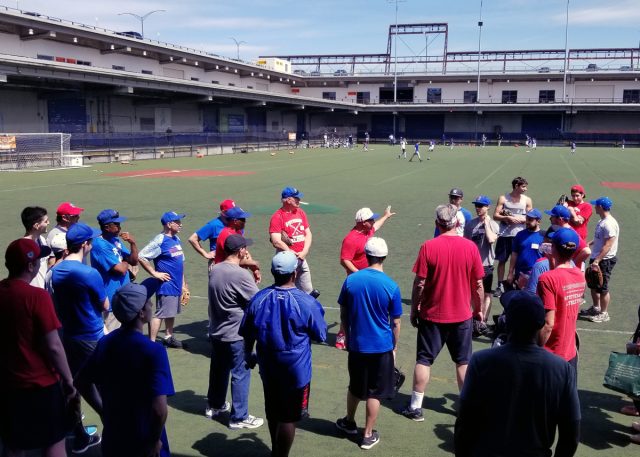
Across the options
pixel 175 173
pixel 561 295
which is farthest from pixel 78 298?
pixel 175 173

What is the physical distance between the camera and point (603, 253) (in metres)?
8.09

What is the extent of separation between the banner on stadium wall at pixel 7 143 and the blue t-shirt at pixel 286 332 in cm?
3280

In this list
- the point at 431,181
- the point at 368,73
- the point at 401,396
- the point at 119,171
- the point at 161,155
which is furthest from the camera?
the point at 368,73

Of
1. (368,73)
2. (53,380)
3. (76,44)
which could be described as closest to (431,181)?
(53,380)

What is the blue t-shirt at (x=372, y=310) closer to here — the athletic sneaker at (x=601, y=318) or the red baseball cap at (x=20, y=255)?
the red baseball cap at (x=20, y=255)

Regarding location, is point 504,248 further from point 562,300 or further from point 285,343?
point 285,343

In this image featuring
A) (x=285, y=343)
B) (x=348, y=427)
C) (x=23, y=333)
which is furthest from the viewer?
(x=348, y=427)

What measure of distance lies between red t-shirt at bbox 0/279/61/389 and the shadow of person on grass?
1.58 m

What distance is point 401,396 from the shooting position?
5.88 m

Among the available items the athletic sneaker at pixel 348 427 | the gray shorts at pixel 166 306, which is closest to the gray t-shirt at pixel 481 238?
the athletic sneaker at pixel 348 427

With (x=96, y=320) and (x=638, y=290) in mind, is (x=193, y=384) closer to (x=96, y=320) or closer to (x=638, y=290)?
(x=96, y=320)

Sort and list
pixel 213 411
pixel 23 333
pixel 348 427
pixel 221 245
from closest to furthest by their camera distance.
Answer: pixel 23 333 → pixel 348 427 → pixel 213 411 → pixel 221 245

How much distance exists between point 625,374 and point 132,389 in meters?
3.86

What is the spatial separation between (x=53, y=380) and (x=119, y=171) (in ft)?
99.5
